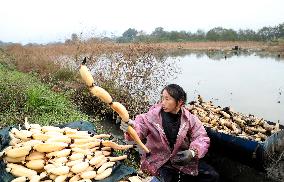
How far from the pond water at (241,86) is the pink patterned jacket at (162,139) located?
5576 millimetres

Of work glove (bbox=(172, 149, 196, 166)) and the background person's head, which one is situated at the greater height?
the background person's head

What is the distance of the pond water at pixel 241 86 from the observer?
1232 cm

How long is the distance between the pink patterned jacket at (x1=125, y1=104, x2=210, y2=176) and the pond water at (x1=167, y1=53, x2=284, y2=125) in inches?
220

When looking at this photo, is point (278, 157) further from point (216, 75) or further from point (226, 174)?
point (216, 75)

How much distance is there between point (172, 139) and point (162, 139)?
13 cm

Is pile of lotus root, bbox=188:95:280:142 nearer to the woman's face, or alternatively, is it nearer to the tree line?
the woman's face

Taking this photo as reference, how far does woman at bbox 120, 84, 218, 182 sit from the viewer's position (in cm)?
390

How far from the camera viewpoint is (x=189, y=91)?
558 inches

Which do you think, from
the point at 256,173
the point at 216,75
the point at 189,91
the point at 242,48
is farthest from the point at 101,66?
the point at 242,48

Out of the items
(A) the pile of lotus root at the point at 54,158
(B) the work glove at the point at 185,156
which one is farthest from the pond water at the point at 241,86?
(A) the pile of lotus root at the point at 54,158

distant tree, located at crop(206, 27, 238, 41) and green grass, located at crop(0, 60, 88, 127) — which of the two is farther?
distant tree, located at crop(206, 27, 238, 41)

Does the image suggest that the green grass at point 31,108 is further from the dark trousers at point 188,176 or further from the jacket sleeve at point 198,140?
the jacket sleeve at point 198,140

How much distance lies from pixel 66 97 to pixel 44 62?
559 centimetres

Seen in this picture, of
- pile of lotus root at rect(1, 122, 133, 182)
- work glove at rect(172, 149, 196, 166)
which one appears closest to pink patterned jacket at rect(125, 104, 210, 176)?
work glove at rect(172, 149, 196, 166)
